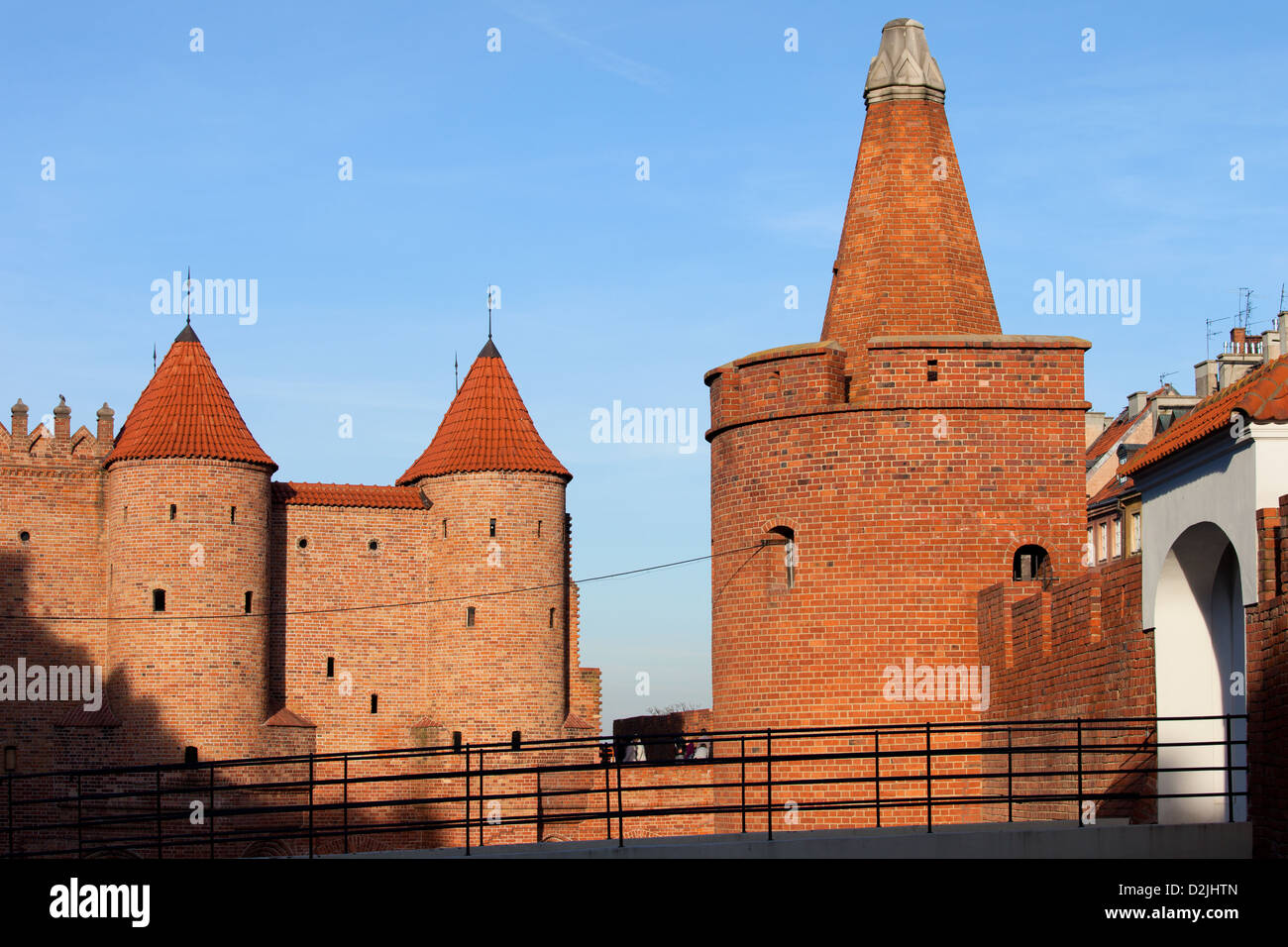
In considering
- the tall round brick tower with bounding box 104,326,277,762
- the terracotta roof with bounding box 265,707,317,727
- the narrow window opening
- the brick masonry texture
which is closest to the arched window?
the narrow window opening

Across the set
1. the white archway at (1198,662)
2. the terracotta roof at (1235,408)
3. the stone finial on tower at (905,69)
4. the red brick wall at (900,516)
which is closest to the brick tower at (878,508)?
the red brick wall at (900,516)

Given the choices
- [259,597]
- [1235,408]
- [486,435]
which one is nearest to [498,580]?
[486,435]

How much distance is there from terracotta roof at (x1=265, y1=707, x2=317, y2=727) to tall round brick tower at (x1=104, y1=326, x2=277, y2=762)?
1.05ft

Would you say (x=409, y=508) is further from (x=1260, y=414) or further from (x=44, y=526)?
(x=1260, y=414)

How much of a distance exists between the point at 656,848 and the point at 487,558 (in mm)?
28581

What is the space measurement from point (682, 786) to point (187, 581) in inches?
1048

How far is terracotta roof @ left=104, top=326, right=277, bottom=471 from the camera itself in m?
40.8

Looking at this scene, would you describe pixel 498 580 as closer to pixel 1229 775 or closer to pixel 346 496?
pixel 346 496

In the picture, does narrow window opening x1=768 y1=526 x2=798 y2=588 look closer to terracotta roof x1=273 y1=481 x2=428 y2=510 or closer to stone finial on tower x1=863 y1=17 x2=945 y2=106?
stone finial on tower x1=863 y1=17 x2=945 y2=106

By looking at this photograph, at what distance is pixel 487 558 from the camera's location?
42.6 m

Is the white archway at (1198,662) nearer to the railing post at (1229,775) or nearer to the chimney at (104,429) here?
the railing post at (1229,775)

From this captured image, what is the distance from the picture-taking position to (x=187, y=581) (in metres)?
39.9
